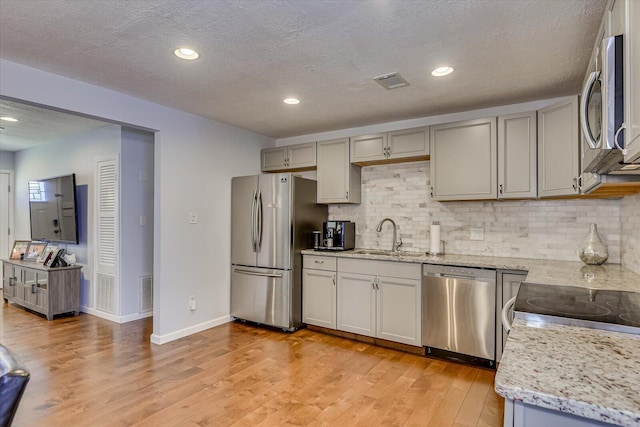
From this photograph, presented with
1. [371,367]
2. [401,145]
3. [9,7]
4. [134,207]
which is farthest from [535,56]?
[134,207]

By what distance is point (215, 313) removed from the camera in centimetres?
409

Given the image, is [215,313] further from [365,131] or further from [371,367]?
[365,131]

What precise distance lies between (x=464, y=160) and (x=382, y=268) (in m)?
1.28

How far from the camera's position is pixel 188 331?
3.75 m

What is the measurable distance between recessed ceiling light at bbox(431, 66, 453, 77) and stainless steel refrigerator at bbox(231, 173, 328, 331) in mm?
1813

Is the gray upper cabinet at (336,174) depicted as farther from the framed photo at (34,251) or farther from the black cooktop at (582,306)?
the framed photo at (34,251)

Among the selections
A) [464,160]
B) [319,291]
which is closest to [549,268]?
[464,160]

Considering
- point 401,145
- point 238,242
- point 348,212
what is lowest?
point 238,242

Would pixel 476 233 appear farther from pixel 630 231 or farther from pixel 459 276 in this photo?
pixel 630 231

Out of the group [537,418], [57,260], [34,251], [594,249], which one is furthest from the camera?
[34,251]

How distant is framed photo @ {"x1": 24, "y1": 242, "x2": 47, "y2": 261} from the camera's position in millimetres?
5156

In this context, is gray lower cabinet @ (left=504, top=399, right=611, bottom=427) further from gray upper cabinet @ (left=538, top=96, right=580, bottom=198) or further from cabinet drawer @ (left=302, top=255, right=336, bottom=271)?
cabinet drawer @ (left=302, top=255, right=336, bottom=271)

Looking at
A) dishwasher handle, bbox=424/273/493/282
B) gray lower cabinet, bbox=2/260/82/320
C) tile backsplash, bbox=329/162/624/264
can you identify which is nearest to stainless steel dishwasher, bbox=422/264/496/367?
dishwasher handle, bbox=424/273/493/282

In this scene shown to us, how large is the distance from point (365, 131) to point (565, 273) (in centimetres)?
252
